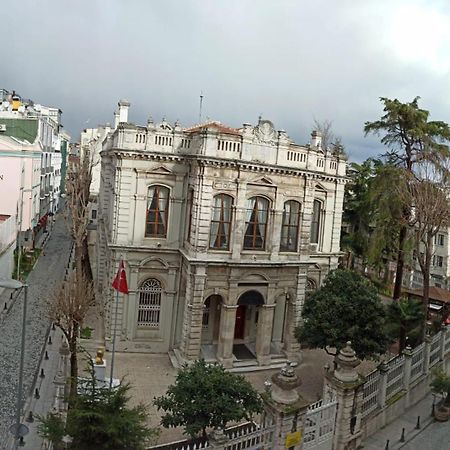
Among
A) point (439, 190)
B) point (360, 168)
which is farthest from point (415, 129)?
point (360, 168)

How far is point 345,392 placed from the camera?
1614 centimetres

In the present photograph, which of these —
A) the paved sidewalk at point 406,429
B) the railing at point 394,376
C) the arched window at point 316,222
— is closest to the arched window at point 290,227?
the arched window at point 316,222

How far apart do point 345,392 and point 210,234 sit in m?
10.7

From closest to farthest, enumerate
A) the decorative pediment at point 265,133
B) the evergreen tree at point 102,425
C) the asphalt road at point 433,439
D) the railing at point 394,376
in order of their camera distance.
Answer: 1. the evergreen tree at point 102,425
2. the asphalt road at point 433,439
3. the railing at point 394,376
4. the decorative pediment at point 265,133

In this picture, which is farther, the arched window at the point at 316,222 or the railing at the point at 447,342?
the arched window at the point at 316,222

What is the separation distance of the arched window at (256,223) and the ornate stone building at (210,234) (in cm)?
5

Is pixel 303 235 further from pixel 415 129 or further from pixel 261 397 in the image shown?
pixel 261 397

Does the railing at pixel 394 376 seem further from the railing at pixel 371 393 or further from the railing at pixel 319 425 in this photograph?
the railing at pixel 319 425

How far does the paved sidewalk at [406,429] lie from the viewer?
59.1 feet

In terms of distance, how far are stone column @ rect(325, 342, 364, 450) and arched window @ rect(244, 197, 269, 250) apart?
9767 millimetres

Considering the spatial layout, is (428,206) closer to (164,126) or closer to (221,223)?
(221,223)

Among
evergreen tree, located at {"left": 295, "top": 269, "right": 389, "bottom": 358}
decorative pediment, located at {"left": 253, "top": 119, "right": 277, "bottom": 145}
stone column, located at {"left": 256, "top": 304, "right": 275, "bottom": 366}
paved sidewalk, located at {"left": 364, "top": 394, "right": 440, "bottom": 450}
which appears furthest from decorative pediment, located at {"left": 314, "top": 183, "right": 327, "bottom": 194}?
paved sidewalk, located at {"left": 364, "top": 394, "right": 440, "bottom": 450}

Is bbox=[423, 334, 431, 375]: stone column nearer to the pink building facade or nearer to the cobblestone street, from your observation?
the cobblestone street


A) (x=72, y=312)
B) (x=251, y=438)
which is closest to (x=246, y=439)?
(x=251, y=438)
